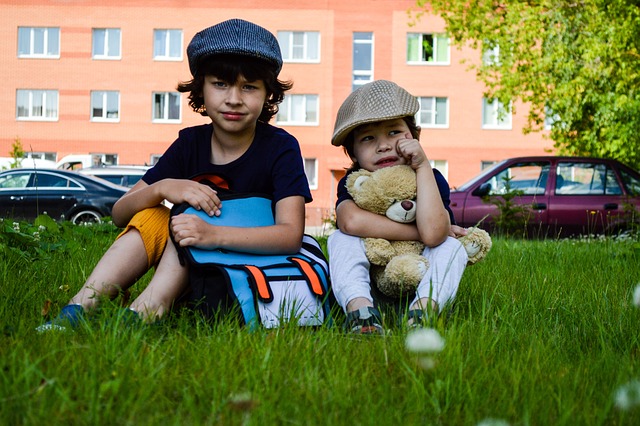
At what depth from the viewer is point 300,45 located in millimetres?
32875

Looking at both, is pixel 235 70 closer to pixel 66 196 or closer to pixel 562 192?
pixel 562 192

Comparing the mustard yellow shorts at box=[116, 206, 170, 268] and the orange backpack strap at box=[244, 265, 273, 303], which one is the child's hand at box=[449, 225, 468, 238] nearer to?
the orange backpack strap at box=[244, 265, 273, 303]

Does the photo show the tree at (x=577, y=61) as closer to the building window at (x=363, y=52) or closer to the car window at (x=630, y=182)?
the car window at (x=630, y=182)

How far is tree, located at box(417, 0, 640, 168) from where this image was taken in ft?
42.1

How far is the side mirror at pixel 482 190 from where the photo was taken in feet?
36.6

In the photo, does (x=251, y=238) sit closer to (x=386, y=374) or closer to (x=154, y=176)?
(x=154, y=176)

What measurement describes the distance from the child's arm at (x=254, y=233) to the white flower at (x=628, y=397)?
4.73 ft

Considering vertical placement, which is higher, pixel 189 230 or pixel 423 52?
pixel 423 52

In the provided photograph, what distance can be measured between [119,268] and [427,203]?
3.85 ft

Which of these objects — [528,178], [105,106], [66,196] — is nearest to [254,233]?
[528,178]

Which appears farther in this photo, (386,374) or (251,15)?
(251,15)

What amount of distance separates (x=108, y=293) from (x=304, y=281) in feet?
2.30

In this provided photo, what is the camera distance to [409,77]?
106ft

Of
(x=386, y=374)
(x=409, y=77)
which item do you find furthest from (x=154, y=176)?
(x=409, y=77)
